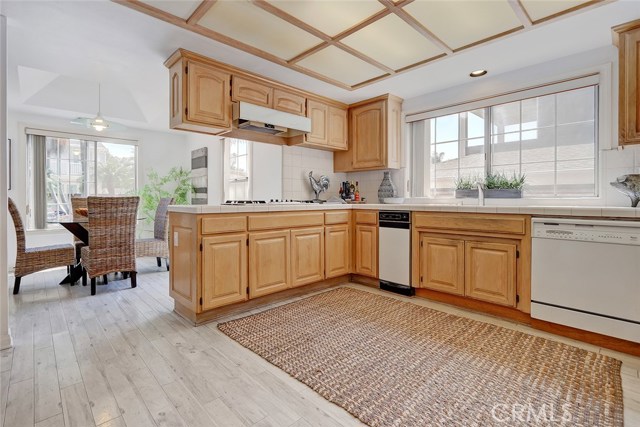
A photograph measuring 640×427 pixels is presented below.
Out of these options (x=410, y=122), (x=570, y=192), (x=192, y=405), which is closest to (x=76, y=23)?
(x=192, y=405)

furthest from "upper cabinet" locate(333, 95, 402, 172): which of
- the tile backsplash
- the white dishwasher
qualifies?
the white dishwasher

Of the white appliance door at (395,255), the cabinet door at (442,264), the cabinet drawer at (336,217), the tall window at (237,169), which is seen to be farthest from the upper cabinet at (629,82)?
the tall window at (237,169)

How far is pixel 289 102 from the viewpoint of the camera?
3.45 meters

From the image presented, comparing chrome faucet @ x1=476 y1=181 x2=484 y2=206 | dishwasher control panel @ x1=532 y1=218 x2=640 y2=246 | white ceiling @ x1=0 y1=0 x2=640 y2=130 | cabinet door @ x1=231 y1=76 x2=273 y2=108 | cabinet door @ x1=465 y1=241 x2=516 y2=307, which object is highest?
white ceiling @ x1=0 y1=0 x2=640 y2=130

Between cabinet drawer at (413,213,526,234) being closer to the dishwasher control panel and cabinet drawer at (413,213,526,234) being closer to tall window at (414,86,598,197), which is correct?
the dishwasher control panel

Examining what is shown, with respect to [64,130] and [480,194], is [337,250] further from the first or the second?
[64,130]

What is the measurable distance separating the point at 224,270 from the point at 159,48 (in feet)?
6.34

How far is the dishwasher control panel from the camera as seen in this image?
191 centimetres

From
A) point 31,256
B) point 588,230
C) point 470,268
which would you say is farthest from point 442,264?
point 31,256

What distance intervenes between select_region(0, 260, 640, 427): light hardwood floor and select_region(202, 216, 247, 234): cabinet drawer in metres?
0.75

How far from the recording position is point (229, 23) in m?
2.22

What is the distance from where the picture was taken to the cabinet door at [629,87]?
7.20ft

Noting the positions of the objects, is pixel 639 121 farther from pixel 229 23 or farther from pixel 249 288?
pixel 249 288

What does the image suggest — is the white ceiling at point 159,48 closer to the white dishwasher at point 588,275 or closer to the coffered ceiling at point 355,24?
Answer: the coffered ceiling at point 355,24
